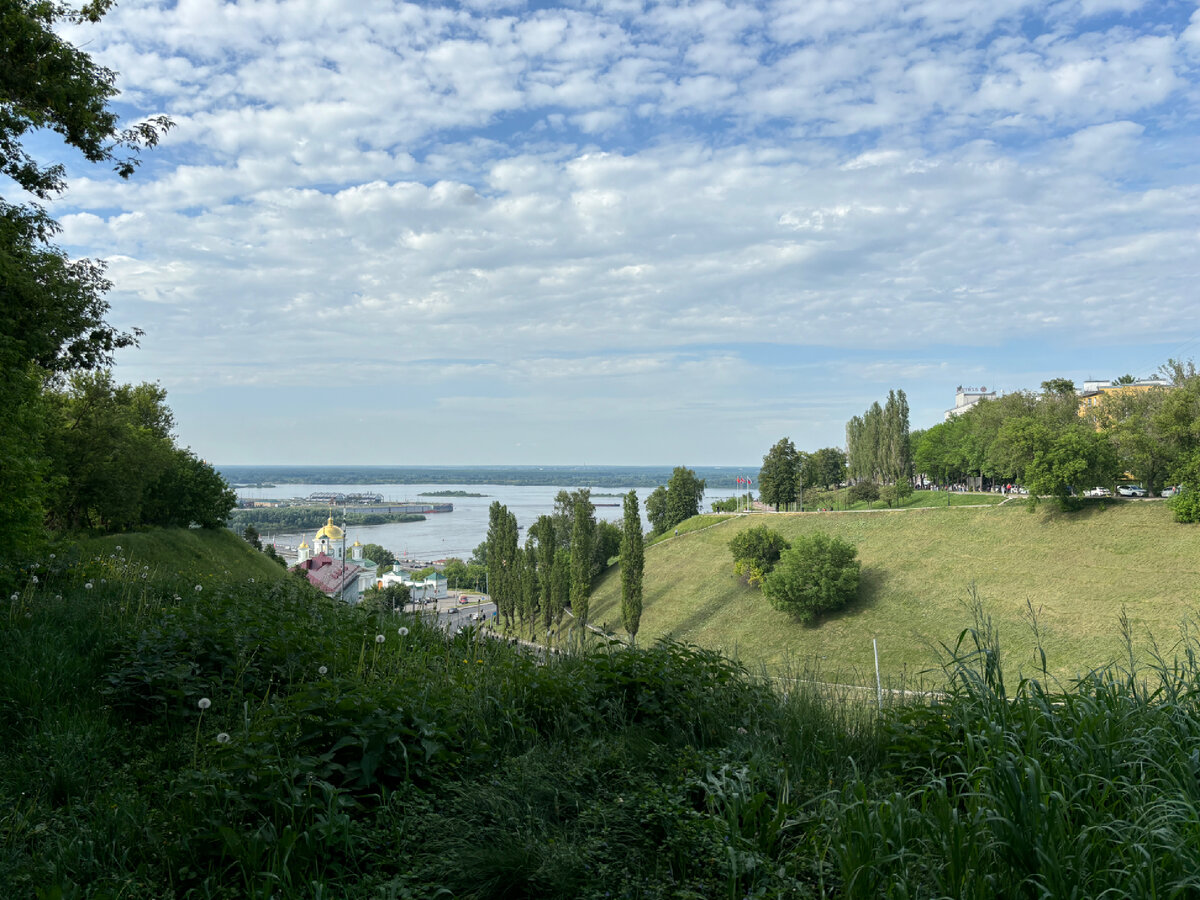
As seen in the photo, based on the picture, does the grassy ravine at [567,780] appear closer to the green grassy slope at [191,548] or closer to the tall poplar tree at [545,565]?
the green grassy slope at [191,548]

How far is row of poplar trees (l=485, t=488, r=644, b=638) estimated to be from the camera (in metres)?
45.2

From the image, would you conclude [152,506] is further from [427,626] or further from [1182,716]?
[1182,716]

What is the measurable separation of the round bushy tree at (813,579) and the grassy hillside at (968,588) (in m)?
1.56

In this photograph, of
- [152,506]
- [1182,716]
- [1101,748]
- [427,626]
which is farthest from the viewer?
[152,506]

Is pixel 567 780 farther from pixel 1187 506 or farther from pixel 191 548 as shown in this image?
pixel 1187 506

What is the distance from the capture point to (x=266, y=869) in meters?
2.83

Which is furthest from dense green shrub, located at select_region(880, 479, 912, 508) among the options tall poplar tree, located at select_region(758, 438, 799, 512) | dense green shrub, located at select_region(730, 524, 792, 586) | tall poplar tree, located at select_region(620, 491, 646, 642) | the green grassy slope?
the green grassy slope

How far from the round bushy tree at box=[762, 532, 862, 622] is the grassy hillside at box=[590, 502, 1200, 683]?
5.11ft

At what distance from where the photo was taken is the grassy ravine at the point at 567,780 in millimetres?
2617

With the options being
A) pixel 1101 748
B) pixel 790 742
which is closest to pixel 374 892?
pixel 790 742

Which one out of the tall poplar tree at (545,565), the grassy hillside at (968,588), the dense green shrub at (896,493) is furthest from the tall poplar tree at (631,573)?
the dense green shrub at (896,493)

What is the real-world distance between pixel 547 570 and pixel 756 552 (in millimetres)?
15352

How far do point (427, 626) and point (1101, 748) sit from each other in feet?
18.1

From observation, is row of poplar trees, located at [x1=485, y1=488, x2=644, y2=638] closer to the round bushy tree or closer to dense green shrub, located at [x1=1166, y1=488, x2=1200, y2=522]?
the round bushy tree
